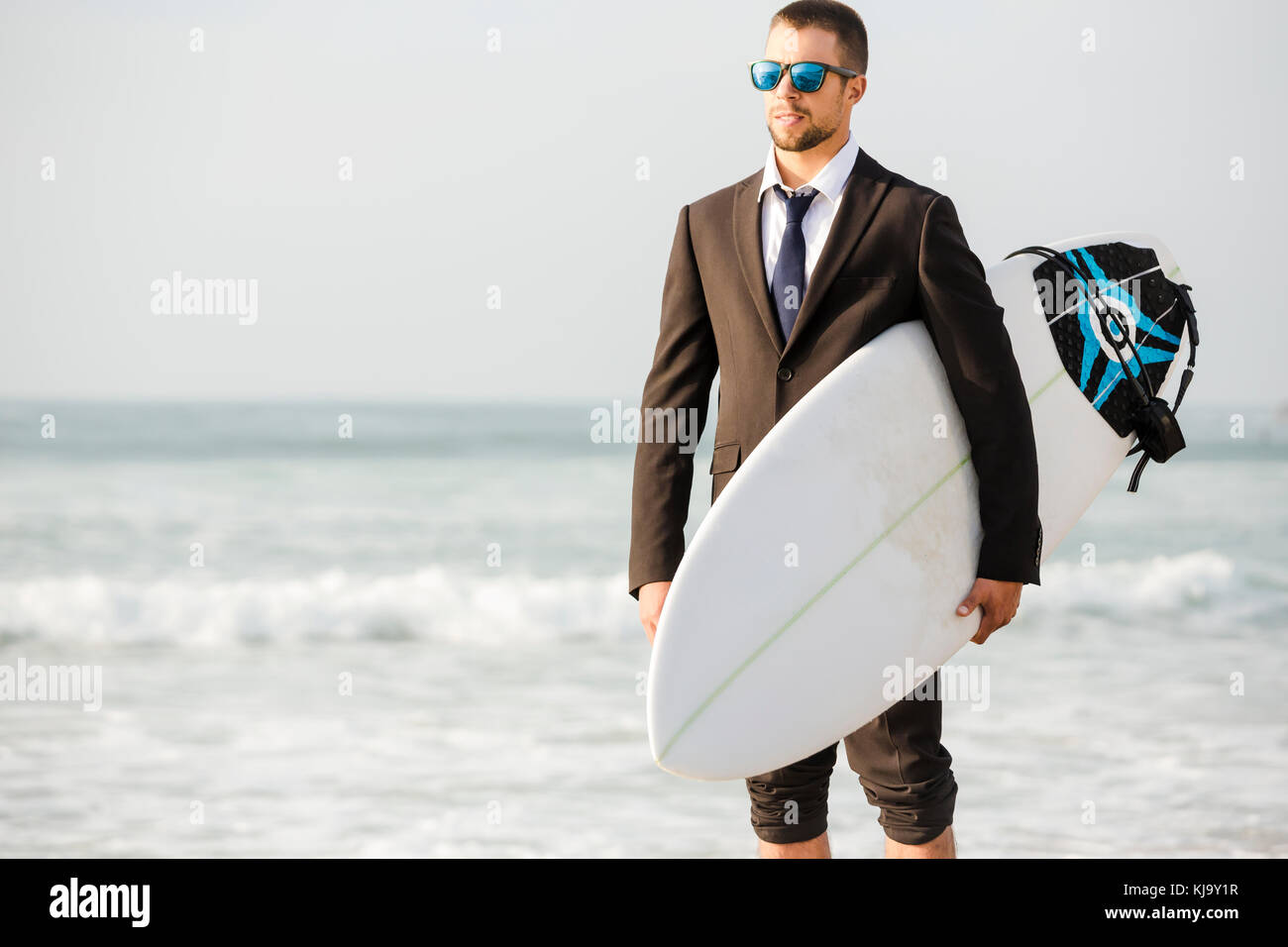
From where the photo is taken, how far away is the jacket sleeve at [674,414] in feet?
6.40

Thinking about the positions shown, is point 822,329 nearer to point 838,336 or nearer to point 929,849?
point 838,336

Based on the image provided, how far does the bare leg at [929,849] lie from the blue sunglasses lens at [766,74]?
49.1 inches

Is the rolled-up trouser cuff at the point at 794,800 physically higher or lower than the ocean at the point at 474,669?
higher

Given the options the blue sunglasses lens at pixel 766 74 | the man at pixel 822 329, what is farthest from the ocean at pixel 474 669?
the blue sunglasses lens at pixel 766 74

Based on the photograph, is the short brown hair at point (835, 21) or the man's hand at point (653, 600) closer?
the short brown hair at point (835, 21)

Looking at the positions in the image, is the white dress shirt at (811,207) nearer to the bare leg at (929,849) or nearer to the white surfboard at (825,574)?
the white surfboard at (825,574)

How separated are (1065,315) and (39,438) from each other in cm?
1373

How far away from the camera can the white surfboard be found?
184 centimetres

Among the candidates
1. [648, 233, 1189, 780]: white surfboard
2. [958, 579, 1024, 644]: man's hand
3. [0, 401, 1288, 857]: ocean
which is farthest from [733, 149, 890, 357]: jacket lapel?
[0, 401, 1288, 857]: ocean

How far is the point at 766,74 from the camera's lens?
1.83 metres

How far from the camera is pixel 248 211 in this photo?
47.0 feet

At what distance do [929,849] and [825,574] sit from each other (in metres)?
0.50
